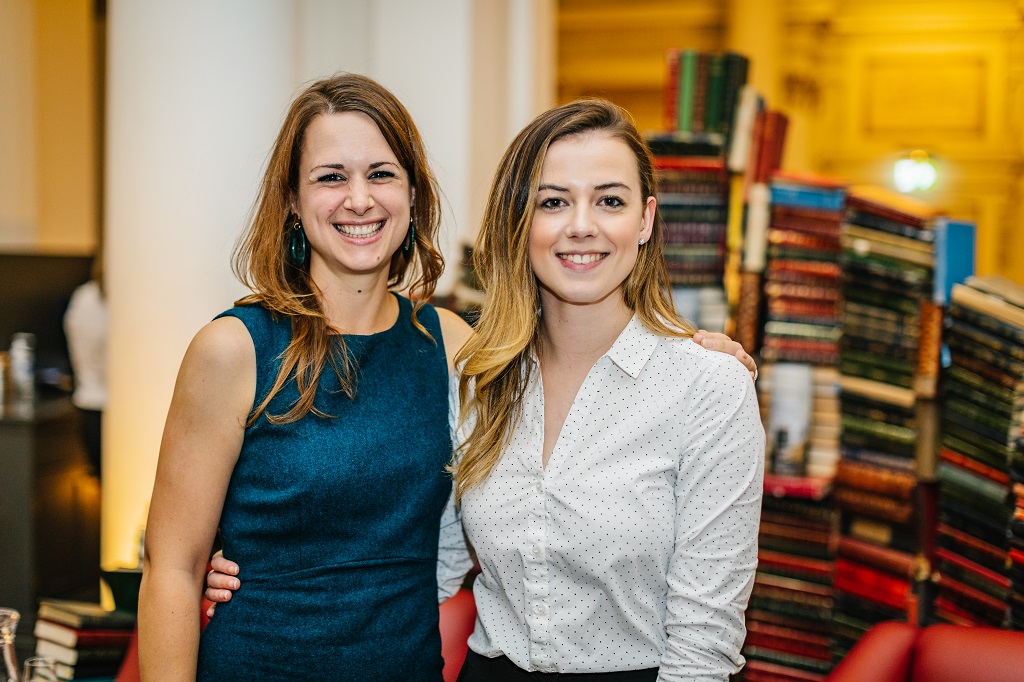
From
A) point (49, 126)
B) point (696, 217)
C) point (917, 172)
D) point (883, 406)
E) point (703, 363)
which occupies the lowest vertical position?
point (883, 406)

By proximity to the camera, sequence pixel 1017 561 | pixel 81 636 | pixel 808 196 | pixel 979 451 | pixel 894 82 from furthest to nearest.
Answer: pixel 894 82 < pixel 808 196 < pixel 979 451 < pixel 1017 561 < pixel 81 636

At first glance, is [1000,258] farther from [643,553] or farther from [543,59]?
[643,553]

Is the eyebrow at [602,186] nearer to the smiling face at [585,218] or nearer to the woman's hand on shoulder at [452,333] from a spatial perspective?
the smiling face at [585,218]

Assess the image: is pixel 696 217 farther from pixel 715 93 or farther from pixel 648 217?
pixel 648 217

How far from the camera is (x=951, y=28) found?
6.93m

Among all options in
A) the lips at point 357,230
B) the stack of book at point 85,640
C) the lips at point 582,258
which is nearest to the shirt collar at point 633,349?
the lips at point 582,258

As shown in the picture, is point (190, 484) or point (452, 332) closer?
point (190, 484)

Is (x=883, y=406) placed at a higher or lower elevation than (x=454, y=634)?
higher

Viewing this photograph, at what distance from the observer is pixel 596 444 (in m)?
1.54

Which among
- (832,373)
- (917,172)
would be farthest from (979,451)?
(917,172)

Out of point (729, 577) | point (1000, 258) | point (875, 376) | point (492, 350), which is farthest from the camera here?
point (1000, 258)

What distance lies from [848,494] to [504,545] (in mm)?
1660

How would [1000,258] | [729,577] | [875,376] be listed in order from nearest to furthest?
[729,577]
[875,376]
[1000,258]

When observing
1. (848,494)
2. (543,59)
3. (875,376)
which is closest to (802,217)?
(875,376)
